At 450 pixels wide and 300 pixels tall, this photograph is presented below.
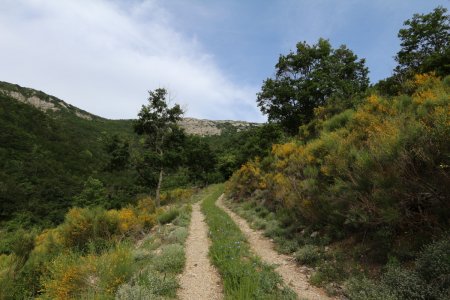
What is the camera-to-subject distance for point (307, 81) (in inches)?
965

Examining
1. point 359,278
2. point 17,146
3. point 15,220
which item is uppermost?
point 359,278

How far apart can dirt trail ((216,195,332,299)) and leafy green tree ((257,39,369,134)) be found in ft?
51.5

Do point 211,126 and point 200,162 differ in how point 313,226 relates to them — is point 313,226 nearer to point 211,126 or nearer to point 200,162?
point 200,162

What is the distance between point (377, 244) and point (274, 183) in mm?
8684

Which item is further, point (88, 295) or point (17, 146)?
point (17, 146)

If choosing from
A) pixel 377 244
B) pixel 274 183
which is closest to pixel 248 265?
pixel 377 244

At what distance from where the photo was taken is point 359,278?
17.8ft

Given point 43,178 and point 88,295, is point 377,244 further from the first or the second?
point 43,178

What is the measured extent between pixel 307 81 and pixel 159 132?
42.5 ft

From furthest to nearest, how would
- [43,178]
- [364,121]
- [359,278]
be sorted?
1. [43,178]
2. [364,121]
3. [359,278]

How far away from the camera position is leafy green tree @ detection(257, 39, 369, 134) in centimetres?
2391

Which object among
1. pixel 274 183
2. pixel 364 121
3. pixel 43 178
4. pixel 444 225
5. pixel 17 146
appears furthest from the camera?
pixel 17 146

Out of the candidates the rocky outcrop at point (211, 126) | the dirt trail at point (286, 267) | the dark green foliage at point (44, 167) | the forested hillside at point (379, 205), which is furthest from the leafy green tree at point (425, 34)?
the rocky outcrop at point (211, 126)

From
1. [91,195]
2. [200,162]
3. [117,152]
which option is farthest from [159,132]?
[200,162]
